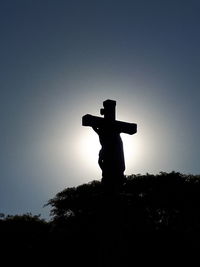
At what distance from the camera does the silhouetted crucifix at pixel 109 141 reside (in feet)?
33.5

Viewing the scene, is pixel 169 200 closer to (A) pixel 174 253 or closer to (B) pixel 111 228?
(A) pixel 174 253

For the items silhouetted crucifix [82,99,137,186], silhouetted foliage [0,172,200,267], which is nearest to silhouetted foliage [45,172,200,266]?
silhouetted foliage [0,172,200,267]

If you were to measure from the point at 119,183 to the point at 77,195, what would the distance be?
3364 centimetres

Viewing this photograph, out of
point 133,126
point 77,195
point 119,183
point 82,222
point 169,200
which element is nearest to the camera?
point 119,183

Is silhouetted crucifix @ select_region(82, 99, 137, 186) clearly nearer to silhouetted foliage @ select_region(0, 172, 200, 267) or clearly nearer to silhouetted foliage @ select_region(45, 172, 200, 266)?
silhouetted foliage @ select_region(45, 172, 200, 266)

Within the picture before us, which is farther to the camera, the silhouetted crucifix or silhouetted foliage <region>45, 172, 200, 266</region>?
silhouetted foliage <region>45, 172, 200, 266</region>

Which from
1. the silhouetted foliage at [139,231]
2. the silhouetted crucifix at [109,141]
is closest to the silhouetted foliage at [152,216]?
the silhouetted foliage at [139,231]

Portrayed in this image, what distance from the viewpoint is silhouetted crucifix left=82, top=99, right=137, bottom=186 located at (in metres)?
10.2

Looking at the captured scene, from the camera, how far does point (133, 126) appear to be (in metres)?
11.4

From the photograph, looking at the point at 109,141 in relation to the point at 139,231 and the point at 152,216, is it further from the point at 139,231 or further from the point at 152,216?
the point at 152,216

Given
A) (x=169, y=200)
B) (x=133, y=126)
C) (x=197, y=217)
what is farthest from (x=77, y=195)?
(x=133, y=126)

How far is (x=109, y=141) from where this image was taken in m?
10.6

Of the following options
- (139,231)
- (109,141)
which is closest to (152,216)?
(139,231)

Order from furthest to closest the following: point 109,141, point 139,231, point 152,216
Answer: point 152,216, point 139,231, point 109,141
